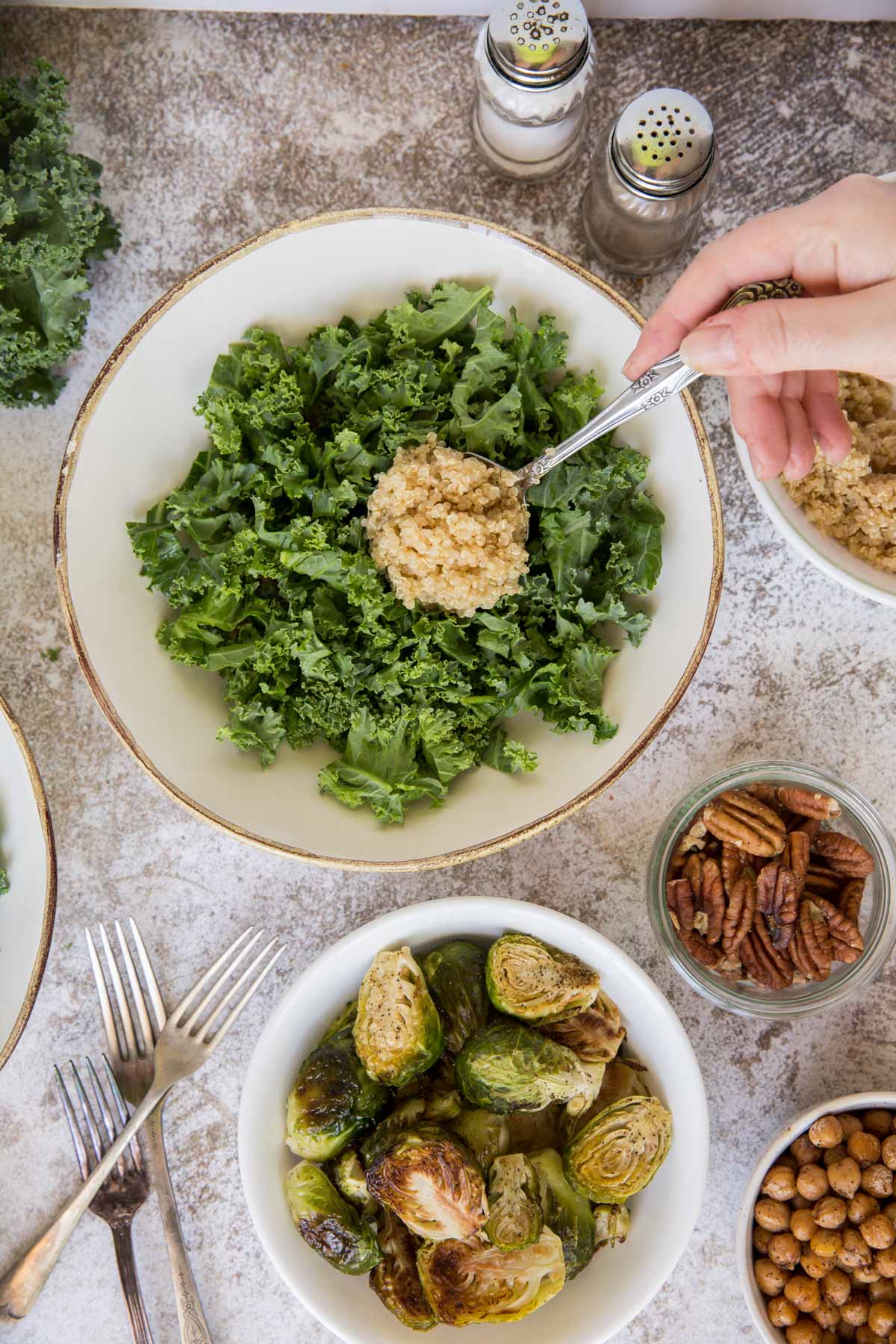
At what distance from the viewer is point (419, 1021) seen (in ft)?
4.69

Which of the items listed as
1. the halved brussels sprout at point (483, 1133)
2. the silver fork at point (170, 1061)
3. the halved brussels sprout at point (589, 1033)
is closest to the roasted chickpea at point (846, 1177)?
the halved brussels sprout at point (589, 1033)

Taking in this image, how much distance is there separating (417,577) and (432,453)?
172 millimetres

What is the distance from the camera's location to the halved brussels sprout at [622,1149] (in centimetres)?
142

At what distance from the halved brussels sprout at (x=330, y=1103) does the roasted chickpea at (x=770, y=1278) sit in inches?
24.8

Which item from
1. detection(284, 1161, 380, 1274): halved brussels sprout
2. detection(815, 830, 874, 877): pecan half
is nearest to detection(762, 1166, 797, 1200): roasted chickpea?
detection(815, 830, 874, 877): pecan half

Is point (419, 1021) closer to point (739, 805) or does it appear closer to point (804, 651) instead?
point (739, 805)

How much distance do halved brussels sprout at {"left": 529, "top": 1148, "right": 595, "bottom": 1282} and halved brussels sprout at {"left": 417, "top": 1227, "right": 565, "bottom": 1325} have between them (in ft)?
0.14

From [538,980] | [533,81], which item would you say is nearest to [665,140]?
[533,81]

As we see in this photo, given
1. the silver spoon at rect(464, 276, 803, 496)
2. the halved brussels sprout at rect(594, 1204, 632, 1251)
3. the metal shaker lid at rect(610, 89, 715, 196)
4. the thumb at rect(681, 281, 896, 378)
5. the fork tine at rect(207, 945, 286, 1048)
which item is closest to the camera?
the thumb at rect(681, 281, 896, 378)

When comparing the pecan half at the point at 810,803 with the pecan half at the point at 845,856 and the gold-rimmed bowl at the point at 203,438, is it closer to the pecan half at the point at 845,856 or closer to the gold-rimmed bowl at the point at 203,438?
the pecan half at the point at 845,856

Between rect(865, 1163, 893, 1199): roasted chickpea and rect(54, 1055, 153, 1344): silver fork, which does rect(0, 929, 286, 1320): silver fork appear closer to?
rect(54, 1055, 153, 1344): silver fork

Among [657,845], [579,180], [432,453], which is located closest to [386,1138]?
[657,845]

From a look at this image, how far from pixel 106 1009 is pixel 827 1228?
1134mm

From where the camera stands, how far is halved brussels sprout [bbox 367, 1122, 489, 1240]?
4.46 ft
